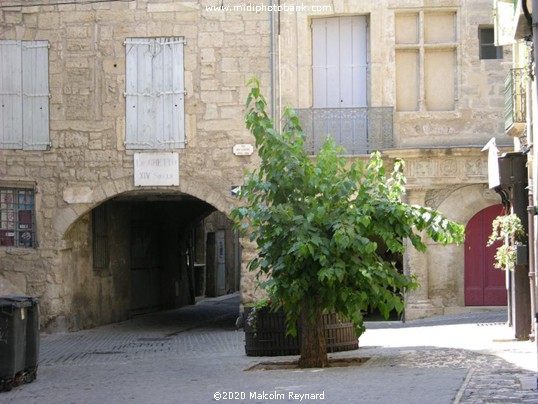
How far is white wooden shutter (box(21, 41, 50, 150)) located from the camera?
1962cm

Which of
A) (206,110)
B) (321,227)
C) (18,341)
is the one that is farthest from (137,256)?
(321,227)

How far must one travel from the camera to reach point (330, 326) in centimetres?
1359

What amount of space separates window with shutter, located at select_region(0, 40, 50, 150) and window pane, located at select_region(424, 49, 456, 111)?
23.1 feet

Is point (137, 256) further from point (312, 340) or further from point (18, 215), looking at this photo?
point (312, 340)

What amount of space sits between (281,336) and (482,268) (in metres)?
7.17

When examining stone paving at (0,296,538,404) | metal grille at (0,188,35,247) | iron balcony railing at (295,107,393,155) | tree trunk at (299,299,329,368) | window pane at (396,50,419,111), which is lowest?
stone paving at (0,296,538,404)

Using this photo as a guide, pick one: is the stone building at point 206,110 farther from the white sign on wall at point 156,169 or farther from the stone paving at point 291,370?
the stone paving at point 291,370

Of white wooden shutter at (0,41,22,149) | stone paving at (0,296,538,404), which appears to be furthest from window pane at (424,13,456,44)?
white wooden shutter at (0,41,22,149)

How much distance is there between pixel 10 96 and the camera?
19.7 m

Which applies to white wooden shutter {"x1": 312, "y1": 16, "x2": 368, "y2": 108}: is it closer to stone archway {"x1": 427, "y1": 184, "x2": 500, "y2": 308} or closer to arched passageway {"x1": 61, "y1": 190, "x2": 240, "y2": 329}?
stone archway {"x1": 427, "y1": 184, "x2": 500, "y2": 308}

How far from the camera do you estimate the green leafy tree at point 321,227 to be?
1167cm

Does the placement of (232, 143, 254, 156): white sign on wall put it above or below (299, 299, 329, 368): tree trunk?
above

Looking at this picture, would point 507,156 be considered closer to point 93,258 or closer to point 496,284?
point 496,284

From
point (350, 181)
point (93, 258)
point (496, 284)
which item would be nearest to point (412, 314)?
point (496, 284)
